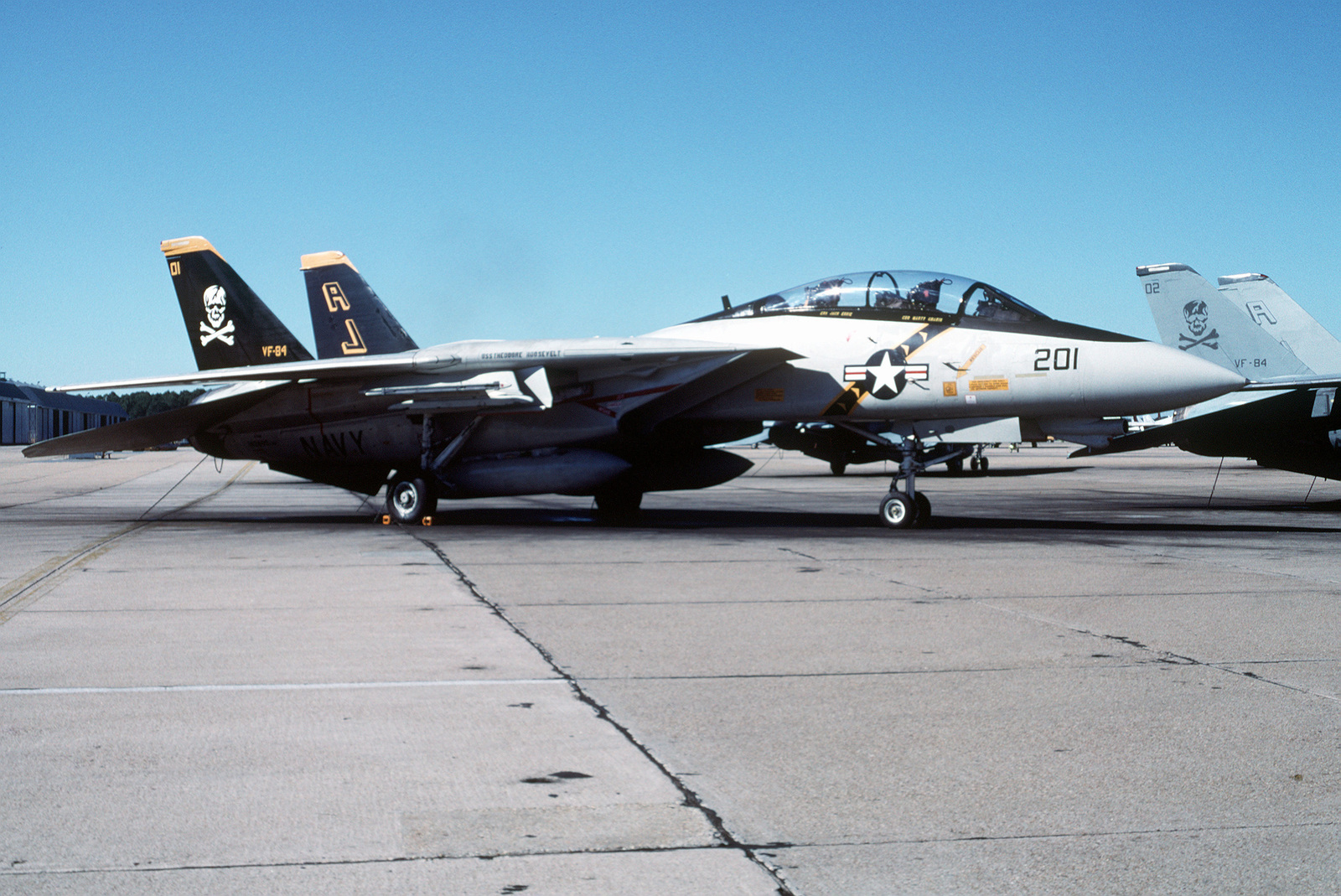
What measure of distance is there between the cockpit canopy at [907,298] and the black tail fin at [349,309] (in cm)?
702

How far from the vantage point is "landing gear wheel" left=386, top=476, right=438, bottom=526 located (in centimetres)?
1432

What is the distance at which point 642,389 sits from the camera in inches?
542

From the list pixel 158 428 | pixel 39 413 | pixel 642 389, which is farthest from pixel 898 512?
pixel 39 413

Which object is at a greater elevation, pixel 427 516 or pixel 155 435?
pixel 155 435

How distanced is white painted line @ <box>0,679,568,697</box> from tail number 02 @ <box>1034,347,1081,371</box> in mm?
8363

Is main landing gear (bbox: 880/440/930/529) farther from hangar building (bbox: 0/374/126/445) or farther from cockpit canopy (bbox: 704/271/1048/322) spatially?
hangar building (bbox: 0/374/126/445)

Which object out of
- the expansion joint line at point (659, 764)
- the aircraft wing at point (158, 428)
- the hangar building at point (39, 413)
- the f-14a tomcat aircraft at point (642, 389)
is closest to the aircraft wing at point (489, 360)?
the f-14a tomcat aircraft at point (642, 389)

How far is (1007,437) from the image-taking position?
12430mm

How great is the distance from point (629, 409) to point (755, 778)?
1040 centimetres

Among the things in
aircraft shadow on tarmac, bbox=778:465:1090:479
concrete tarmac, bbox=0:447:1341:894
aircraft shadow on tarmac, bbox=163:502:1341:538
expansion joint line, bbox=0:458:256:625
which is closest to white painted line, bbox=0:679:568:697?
concrete tarmac, bbox=0:447:1341:894

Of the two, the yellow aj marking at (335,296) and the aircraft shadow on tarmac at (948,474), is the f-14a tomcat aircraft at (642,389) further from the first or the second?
the aircraft shadow on tarmac at (948,474)

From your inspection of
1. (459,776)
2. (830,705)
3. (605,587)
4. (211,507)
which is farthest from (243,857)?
(211,507)

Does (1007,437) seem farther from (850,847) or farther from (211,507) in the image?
(211,507)

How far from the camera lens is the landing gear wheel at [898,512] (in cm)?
1294
